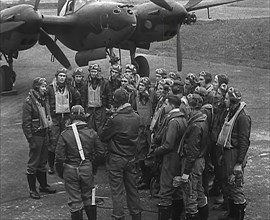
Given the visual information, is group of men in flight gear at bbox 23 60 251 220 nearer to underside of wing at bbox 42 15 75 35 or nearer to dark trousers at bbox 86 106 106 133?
dark trousers at bbox 86 106 106 133

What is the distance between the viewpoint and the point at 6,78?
1712 cm

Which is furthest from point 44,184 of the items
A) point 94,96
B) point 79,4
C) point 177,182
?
point 79,4

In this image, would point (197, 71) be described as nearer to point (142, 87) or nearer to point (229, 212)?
point (142, 87)

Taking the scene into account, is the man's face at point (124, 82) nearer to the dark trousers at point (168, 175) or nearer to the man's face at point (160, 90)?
the man's face at point (160, 90)

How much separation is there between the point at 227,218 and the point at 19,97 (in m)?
10.8

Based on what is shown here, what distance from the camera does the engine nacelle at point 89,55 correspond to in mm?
16516

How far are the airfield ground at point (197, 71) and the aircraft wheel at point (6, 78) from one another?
0.48m

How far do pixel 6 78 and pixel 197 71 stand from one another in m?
7.36

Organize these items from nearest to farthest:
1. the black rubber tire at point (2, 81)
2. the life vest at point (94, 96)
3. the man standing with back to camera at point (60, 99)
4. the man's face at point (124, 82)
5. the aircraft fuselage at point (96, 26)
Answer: the man's face at point (124, 82), the man standing with back to camera at point (60, 99), the life vest at point (94, 96), the aircraft fuselage at point (96, 26), the black rubber tire at point (2, 81)

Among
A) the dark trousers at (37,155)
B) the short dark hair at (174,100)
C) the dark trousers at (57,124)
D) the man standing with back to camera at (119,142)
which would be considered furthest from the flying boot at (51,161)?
the short dark hair at (174,100)

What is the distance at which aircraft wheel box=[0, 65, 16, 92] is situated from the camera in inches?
668

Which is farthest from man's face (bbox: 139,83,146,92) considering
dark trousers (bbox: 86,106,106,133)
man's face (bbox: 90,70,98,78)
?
dark trousers (bbox: 86,106,106,133)

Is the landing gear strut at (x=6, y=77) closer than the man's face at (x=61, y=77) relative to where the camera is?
No

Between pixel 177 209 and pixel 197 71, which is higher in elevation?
pixel 177 209
